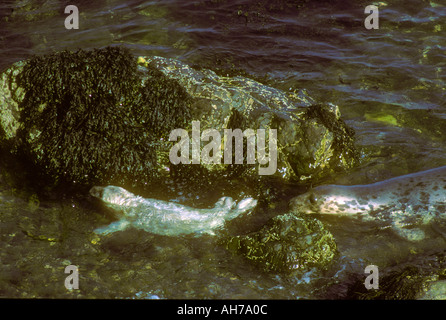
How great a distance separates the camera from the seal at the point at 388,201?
18.4ft

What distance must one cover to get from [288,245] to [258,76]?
432 cm

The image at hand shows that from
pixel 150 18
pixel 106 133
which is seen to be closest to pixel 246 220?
pixel 106 133

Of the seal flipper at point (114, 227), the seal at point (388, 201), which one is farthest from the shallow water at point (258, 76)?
the seal at point (388, 201)

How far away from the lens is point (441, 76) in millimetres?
8461

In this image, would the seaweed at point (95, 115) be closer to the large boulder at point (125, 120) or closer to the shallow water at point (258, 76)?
the large boulder at point (125, 120)

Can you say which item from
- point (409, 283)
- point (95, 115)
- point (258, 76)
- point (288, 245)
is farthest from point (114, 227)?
point (258, 76)

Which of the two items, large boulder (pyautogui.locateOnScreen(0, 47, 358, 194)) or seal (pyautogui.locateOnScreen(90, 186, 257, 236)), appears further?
large boulder (pyautogui.locateOnScreen(0, 47, 358, 194))

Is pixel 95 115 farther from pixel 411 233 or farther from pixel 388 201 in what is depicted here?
pixel 411 233

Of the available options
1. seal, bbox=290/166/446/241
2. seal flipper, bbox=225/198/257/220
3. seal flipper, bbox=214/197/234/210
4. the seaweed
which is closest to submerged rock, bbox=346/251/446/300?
seal, bbox=290/166/446/241

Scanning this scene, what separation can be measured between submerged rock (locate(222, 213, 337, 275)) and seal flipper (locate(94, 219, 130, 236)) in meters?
1.15

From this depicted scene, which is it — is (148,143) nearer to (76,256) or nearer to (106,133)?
(106,133)

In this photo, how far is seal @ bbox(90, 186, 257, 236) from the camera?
5.19 metres

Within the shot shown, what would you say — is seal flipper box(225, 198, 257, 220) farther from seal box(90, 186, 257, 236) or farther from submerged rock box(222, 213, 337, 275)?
submerged rock box(222, 213, 337, 275)
